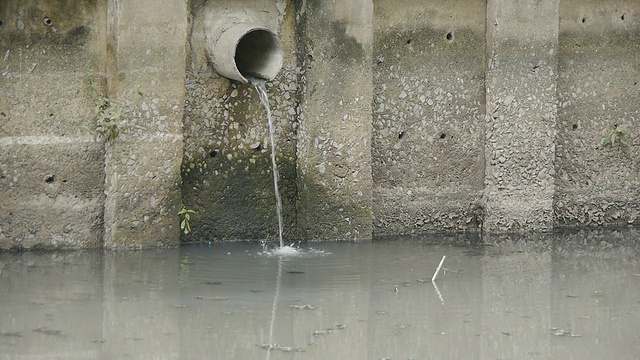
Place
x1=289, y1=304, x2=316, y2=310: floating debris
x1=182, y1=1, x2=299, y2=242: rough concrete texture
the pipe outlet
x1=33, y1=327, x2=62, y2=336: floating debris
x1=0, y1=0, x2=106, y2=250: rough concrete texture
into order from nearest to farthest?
x1=33, y1=327, x2=62, y2=336: floating debris
x1=289, y1=304, x2=316, y2=310: floating debris
x1=0, y1=0, x2=106, y2=250: rough concrete texture
the pipe outlet
x1=182, y1=1, x2=299, y2=242: rough concrete texture

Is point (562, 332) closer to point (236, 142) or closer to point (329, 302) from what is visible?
point (329, 302)

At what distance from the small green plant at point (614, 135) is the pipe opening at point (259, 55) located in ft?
7.72

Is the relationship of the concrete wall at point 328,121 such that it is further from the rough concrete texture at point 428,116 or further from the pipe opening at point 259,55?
the pipe opening at point 259,55

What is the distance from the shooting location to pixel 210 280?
256 inches


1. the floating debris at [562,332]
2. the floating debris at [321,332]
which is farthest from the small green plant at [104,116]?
the floating debris at [562,332]

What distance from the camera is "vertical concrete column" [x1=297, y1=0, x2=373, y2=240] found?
7430 mm

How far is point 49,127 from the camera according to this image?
708 centimetres

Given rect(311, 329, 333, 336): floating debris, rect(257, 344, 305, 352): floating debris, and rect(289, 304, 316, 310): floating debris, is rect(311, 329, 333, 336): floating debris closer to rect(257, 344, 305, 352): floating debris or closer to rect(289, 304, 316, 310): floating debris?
rect(257, 344, 305, 352): floating debris

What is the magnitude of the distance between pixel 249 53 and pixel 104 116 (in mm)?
1054

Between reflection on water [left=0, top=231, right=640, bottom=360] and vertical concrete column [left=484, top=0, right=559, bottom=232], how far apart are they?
0.37 m

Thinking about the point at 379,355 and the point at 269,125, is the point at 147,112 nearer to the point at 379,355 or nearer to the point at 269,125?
the point at 269,125

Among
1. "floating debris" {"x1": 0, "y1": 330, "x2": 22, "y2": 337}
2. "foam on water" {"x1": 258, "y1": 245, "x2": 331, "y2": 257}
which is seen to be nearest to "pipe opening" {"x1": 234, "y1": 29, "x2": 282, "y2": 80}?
"foam on water" {"x1": 258, "y1": 245, "x2": 331, "y2": 257}

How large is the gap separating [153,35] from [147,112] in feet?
1.39

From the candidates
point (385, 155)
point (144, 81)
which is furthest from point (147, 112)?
point (385, 155)
